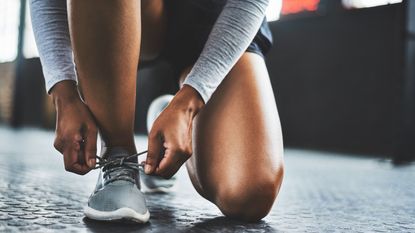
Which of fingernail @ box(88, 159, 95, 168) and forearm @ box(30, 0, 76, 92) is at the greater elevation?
forearm @ box(30, 0, 76, 92)

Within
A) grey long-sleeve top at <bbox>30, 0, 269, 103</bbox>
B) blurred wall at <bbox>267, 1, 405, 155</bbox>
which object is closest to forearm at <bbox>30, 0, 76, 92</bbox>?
grey long-sleeve top at <bbox>30, 0, 269, 103</bbox>

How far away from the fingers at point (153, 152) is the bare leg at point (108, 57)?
15cm

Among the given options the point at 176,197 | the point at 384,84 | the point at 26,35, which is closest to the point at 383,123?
the point at 384,84

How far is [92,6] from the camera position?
0.88m

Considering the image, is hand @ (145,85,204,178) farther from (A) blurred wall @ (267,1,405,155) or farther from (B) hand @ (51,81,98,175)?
(A) blurred wall @ (267,1,405,155)

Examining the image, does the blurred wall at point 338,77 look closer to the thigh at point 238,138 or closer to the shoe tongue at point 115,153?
the thigh at point 238,138

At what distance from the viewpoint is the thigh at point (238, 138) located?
992mm

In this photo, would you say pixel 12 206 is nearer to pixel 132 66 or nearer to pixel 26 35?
pixel 132 66

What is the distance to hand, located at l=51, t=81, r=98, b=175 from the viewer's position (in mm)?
823

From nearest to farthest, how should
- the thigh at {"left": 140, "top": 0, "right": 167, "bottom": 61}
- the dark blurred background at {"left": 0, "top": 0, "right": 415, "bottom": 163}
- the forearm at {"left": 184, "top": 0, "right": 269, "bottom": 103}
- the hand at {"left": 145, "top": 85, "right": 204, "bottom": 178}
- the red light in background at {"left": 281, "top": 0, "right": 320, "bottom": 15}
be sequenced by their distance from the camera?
the hand at {"left": 145, "top": 85, "right": 204, "bottom": 178} < the forearm at {"left": 184, "top": 0, "right": 269, "bottom": 103} < the thigh at {"left": 140, "top": 0, "right": 167, "bottom": 61} < the dark blurred background at {"left": 0, "top": 0, "right": 415, "bottom": 163} < the red light in background at {"left": 281, "top": 0, "right": 320, "bottom": 15}

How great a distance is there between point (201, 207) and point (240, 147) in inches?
8.9

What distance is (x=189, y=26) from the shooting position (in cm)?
114

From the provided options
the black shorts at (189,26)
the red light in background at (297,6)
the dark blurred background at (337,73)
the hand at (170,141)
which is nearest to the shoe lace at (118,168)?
the hand at (170,141)

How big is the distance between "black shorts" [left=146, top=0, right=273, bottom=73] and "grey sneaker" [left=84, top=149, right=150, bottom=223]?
0.33m
